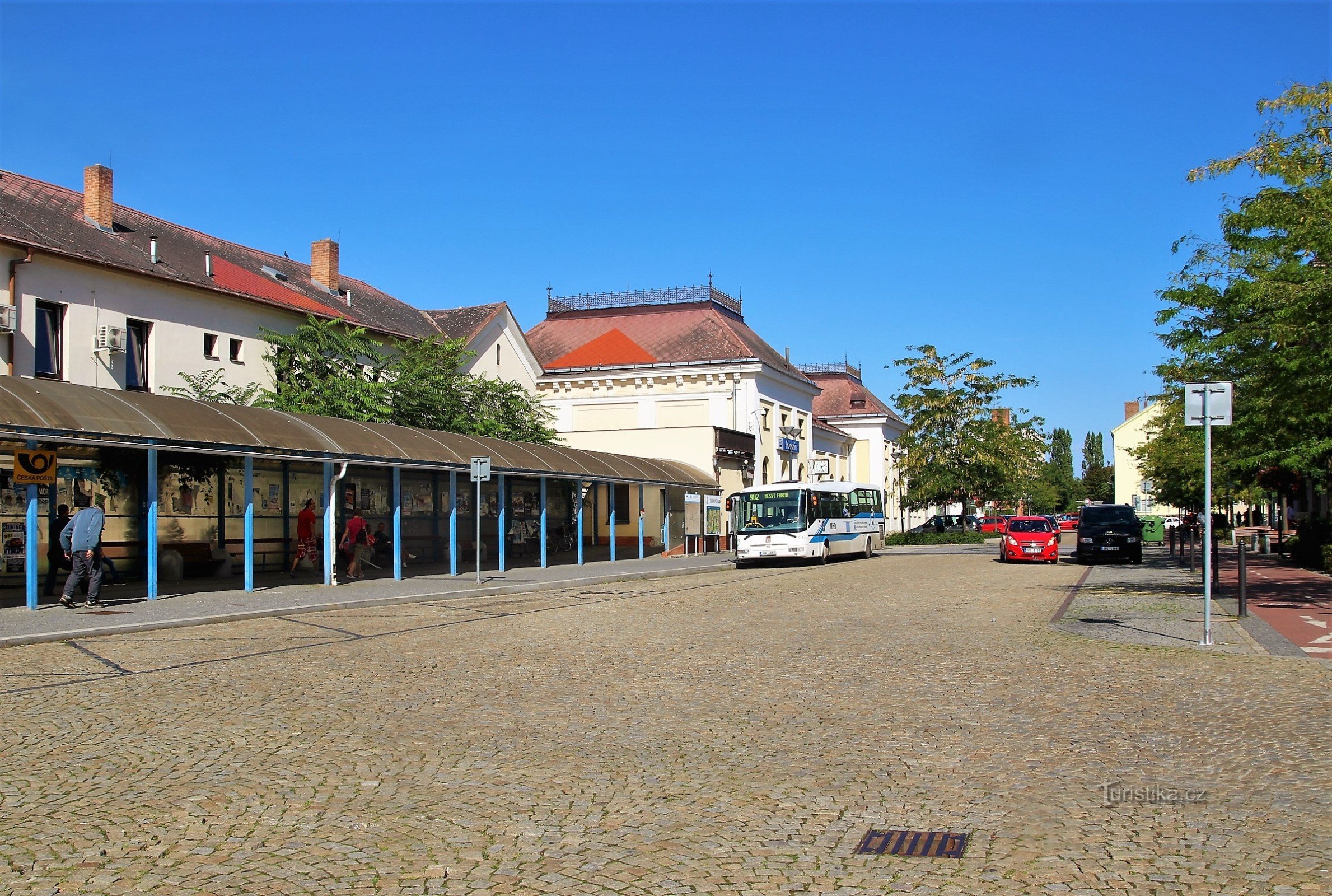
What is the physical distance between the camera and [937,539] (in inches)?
2395

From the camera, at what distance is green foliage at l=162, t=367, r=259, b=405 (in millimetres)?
30031

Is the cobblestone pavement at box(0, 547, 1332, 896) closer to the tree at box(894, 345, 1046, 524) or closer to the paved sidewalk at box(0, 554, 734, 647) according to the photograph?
the paved sidewalk at box(0, 554, 734, 647)

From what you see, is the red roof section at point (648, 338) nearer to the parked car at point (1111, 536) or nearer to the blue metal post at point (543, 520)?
the parked car at point (1111, 536)

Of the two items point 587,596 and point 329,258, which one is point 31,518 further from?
point 329,258

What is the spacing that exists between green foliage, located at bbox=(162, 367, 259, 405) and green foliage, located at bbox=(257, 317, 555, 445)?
0.54 metres

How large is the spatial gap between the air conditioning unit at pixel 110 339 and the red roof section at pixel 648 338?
94.5 ft

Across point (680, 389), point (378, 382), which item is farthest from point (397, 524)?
point (680, 389)

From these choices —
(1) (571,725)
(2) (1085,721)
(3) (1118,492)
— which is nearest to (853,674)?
(2) (1085,721)

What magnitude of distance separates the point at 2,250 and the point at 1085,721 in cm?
2497

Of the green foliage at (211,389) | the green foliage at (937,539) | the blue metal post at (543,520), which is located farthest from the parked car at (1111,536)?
the green foliage at (211,389)

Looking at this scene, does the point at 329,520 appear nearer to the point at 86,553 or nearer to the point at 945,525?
the point at 86,553

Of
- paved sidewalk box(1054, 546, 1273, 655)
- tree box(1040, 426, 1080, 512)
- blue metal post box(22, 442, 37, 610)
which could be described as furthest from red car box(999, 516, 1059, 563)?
tree box(1040, 426, 1080, 512)

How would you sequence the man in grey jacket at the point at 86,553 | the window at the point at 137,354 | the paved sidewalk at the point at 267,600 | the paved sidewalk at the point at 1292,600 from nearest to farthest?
the paved sidewalk at the point at 1292,600, the paved sidewalk at the point at 267,600, the man in grey jacket at the point at 86,553, the window at the point at 137,354

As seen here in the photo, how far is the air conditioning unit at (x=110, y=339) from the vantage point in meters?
27.4
